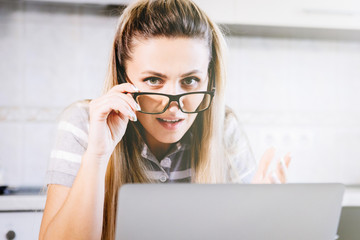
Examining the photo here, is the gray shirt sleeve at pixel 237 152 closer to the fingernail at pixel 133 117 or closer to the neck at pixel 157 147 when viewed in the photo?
the neck at pixel 157 147

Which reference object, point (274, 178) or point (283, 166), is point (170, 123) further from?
point (283, 166)

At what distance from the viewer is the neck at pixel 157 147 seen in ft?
4.80

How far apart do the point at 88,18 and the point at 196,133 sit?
673mm

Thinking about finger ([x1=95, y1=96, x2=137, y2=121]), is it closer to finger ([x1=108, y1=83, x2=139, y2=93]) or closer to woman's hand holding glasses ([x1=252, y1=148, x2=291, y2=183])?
finger ([x1=108, y1=83, x2=139, y2=93])

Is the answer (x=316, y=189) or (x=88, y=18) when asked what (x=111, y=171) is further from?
(x=316, y=189)

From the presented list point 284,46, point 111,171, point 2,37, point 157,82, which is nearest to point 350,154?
point 284,46

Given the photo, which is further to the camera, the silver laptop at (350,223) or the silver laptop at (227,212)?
the silver laptop at (350,223)

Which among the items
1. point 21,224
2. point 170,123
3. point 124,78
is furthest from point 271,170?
point 21,224

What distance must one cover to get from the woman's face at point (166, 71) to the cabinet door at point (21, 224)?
1.77 ft

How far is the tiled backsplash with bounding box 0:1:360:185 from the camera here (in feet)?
4.89

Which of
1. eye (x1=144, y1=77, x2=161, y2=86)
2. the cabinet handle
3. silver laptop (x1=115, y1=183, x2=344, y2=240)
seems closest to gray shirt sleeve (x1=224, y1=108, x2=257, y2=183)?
eye (x1=144, y1=77, x2=161, y2=86)

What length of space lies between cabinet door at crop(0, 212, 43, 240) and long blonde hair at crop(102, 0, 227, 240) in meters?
0.33

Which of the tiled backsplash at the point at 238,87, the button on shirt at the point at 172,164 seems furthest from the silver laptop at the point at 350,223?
the button on shirt at the point at 172,164

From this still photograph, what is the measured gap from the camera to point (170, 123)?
4.79ft
